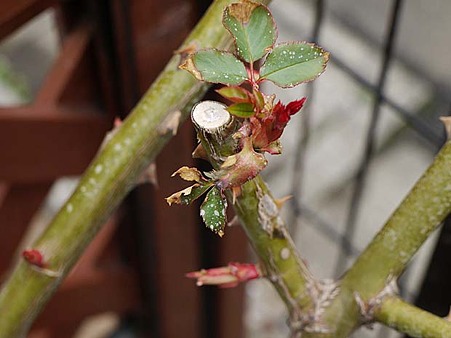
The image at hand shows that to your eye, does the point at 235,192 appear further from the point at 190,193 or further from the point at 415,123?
the point at 415,123

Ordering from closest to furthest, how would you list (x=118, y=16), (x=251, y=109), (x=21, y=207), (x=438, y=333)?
(x=251, y=109) < (x=438, y=333) < (x=118, y=16) < (x=21, y=207)

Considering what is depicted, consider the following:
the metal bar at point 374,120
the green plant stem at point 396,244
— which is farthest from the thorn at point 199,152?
the metal bar at point 374,120

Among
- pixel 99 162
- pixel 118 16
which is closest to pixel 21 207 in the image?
pixel 118 16

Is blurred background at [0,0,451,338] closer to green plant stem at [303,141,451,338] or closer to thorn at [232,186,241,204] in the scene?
green plant stem at [303,141,451,338]

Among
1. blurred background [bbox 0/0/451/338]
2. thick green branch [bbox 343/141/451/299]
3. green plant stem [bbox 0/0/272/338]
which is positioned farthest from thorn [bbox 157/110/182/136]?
blurred background [bbox 0/0/451/338]

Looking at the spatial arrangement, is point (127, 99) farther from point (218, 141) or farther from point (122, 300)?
point (218, 141)

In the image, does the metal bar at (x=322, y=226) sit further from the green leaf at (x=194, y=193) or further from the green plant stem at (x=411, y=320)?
the green leaf at (x=194, y=193)
